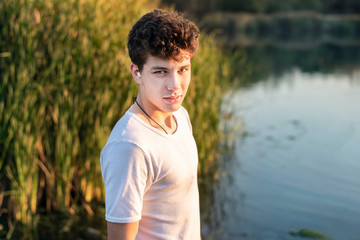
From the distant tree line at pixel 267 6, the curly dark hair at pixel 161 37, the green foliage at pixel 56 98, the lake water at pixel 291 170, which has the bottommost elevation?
the lake water at pixel 291 170

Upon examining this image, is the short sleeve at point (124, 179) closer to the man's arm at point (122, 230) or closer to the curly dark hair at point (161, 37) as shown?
the man's arm at point (122, 230)

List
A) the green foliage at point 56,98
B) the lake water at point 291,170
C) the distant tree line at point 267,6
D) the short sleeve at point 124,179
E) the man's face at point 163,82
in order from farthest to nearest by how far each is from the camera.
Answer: the distant tree line at point 267,6 < the lake water at point 291,170 < the green foliage at point 56,98 < the man's face at point 163,82 < the short sleeve at point 124,179

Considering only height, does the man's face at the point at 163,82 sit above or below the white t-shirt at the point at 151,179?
above

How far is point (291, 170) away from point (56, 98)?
3.82m

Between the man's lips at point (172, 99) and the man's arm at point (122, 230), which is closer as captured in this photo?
the man's arm at point (122, 230)

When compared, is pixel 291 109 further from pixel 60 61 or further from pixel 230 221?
pixel 60 61

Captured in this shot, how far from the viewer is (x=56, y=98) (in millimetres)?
4094

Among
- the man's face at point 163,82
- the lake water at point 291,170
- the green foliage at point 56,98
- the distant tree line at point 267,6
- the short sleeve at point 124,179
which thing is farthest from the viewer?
the distant tree line at point 267,6

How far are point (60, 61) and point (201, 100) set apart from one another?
83.6 inches

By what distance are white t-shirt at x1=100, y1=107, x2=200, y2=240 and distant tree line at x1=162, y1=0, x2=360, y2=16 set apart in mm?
29635

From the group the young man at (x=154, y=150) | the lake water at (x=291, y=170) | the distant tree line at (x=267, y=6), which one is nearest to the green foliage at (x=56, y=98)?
the lake water at (x=291, y=170)

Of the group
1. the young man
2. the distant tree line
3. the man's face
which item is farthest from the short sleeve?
the distant tree line

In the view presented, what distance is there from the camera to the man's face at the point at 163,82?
1.49 meters

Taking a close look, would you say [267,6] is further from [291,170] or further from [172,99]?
[172,99]
